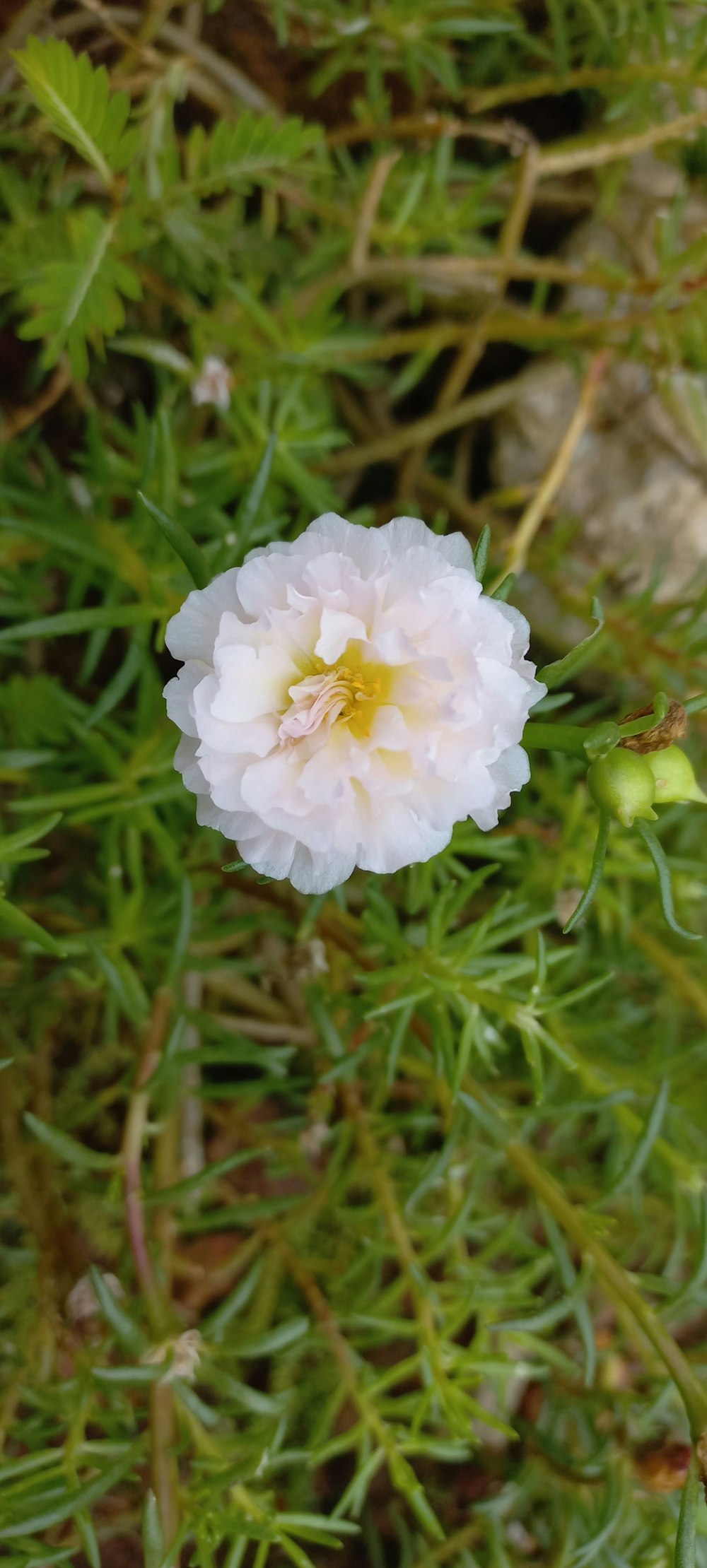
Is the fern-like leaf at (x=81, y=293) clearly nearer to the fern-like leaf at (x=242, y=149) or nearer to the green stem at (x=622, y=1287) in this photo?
the fern-like leaf at (x=242, y=149)

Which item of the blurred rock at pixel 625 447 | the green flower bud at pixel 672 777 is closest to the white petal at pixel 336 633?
the green flower bud at pixel 672 777

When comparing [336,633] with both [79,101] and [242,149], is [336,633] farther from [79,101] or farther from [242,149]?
[242,149]

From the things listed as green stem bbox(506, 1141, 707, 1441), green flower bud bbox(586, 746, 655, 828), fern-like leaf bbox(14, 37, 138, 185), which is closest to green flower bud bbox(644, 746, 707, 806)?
green flower bud bbox(586, 746, 655, 828)

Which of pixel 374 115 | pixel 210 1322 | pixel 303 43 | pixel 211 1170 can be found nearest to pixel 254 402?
pixel 374 115

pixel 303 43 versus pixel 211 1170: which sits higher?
pixel 303 43

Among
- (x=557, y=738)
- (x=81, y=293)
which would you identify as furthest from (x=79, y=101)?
(x=557, y=738)

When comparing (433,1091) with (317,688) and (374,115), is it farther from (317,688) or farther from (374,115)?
(374,115)

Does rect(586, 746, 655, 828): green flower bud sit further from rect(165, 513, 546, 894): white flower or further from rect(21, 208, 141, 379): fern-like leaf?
rect(21, 208, 141, 379): fern-like leaf
